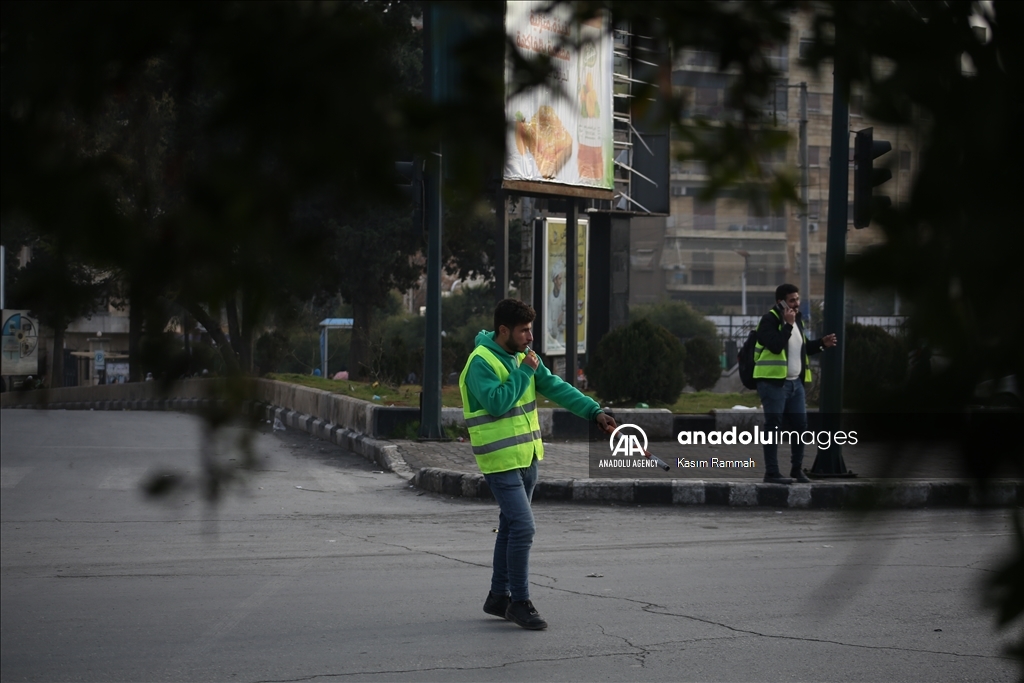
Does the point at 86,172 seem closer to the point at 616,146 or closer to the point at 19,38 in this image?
the point at 19,38

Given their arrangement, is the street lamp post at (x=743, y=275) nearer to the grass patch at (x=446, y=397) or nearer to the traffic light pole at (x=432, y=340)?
the grass patch at (x=446, y=397)

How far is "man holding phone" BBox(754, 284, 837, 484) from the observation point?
1036 cm

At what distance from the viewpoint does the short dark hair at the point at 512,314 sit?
20.3 feet

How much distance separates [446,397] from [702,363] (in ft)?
29.7

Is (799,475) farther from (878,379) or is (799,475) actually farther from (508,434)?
(878,379)

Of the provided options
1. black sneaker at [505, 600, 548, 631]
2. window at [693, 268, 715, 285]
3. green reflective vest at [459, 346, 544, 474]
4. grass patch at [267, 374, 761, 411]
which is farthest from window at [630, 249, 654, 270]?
black sneaker at [505, 600, 548, 631]

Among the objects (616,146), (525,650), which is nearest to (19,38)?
(525,650)

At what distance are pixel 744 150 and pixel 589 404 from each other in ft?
16.7

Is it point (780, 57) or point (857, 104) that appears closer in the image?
point (857, 104)

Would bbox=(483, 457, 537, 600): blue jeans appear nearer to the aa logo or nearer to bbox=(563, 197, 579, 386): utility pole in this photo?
the aa logo

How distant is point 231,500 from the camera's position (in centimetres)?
1062

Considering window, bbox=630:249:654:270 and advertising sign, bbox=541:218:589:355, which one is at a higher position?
window, bbox=630:249:654:270

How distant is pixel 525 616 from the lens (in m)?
5.89

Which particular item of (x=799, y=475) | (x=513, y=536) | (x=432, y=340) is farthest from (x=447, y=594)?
(x=432, y=340)
